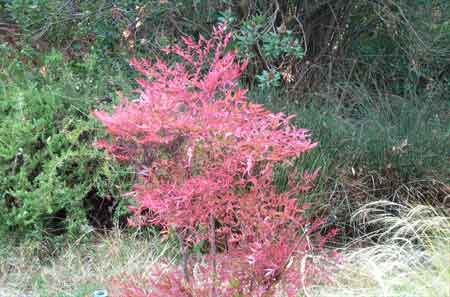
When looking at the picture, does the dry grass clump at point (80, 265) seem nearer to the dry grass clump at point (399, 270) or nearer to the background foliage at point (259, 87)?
the background foliage at point (259, 87)

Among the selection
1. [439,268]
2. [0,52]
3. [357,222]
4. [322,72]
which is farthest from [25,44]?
[439,268]

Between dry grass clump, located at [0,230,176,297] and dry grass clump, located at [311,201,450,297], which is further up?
dry grass clump, located at [311,201,450,297]

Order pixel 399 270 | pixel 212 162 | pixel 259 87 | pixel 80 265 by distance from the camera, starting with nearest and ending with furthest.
Result: pixel 212 162
pixel 399 270
pixel 80 265
pixel 259 87

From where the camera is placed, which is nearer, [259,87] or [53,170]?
[53,170]

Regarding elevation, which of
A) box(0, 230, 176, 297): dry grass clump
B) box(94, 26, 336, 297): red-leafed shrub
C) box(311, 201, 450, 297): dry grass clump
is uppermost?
box(94, 26, 336, 297): red-leafed shrub

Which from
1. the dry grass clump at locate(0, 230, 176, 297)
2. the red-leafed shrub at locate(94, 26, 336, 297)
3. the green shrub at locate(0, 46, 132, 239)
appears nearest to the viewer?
the red-leafed shrub at locate(94, 26, 336, 297)

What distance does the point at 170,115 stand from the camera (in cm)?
263

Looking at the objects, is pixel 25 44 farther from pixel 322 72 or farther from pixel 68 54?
pixel 322 72

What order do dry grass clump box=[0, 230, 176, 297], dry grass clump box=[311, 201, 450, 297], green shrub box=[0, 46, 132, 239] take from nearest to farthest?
dry grass clump box=[311, 201, 450, 297]
dry grass clump box=[0, 230, 176, 297]
green shrub box=[0, 46, 132, 239]

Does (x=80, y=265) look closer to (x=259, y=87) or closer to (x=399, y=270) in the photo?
(x=399, y=270)

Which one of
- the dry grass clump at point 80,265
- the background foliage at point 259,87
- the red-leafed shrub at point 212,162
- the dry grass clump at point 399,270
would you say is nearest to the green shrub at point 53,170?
the background foliage at point 259,87

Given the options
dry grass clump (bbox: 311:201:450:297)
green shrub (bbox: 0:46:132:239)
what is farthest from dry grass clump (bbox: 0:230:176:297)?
dry grass clump (bbox: 311:201:450:297)

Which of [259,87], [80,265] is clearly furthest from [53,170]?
[259,87]

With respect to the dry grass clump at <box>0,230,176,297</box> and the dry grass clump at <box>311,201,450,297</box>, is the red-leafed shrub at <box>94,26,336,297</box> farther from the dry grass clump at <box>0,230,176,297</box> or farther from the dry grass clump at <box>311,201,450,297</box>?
the dry grass clump at <box>0,230,176,297</box>
